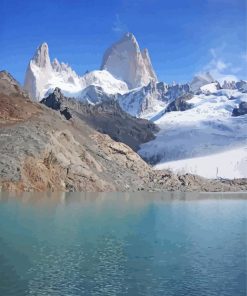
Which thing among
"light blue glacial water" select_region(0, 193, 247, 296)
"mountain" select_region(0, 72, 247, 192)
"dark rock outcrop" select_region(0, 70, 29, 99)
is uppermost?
"dark rock outcrop" select_region(0, 70, 29, 99)

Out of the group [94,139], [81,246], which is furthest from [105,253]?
[94,139]

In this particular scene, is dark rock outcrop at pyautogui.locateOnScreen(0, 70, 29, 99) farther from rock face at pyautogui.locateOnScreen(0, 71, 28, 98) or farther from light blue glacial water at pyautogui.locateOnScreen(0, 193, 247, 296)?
light blue glacial water at pyautogui.locateOnScreen(0, 193, 247, 296)

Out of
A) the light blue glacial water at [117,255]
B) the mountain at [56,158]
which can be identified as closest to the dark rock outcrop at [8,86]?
the mountain at [56,158]

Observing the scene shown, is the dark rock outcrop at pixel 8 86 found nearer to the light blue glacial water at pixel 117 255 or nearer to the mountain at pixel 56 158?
the mountain at pixel 56 158

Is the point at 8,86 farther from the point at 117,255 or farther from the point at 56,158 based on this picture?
the point at 117,255

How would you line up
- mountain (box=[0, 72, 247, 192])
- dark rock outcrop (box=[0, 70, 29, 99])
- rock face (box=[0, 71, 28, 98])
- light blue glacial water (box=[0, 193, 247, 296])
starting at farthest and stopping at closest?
rock face (box=[0, 71, 28, 98]) < dark rock outcrop (box=[0, 70, 29, 99]) < mountain (box=[0, 72, 247, 192]) < light blue glacial water (box=[0, 193, 247, 296])

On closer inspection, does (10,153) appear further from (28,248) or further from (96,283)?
(96,283)

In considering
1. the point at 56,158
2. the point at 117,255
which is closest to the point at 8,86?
the point at 56,158

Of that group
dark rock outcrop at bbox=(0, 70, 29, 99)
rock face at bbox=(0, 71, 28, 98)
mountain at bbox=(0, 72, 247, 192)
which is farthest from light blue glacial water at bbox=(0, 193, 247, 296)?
rock face at bbox=(0, 71, 28, 98)

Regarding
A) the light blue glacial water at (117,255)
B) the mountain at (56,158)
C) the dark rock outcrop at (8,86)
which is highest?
the dark rock outcrop at (8,86)
